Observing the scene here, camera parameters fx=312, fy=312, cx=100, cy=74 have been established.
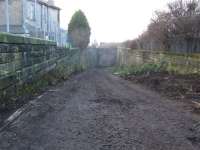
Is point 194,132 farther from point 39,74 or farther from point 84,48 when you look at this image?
point 84,48

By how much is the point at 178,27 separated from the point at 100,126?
1118 cm

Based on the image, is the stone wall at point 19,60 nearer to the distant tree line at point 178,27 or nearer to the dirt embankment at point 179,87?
the dirt embankment at point 179,87

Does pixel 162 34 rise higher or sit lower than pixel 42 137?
higher

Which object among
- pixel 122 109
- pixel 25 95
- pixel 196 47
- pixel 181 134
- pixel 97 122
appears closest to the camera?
pixel 181 134

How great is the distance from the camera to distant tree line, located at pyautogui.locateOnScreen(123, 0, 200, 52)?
1480 centimetres

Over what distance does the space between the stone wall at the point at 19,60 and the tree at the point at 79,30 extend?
1903cm

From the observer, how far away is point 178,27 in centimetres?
1543

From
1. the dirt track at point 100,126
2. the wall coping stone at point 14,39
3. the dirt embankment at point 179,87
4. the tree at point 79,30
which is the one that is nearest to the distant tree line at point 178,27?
the dirt embankment at point 179,87

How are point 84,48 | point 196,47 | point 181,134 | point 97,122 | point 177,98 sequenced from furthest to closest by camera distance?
point 84,48
point 196,47
point 177,98
point 97,122
point 181,134

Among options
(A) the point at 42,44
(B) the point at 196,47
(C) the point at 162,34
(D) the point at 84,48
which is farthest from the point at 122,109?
(D) the point at 84,48

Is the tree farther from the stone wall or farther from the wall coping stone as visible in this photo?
the wall coping stone

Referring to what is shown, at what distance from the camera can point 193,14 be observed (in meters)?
15.1

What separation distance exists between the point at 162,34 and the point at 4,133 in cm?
1346

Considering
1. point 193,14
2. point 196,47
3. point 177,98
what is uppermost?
point 193,14
